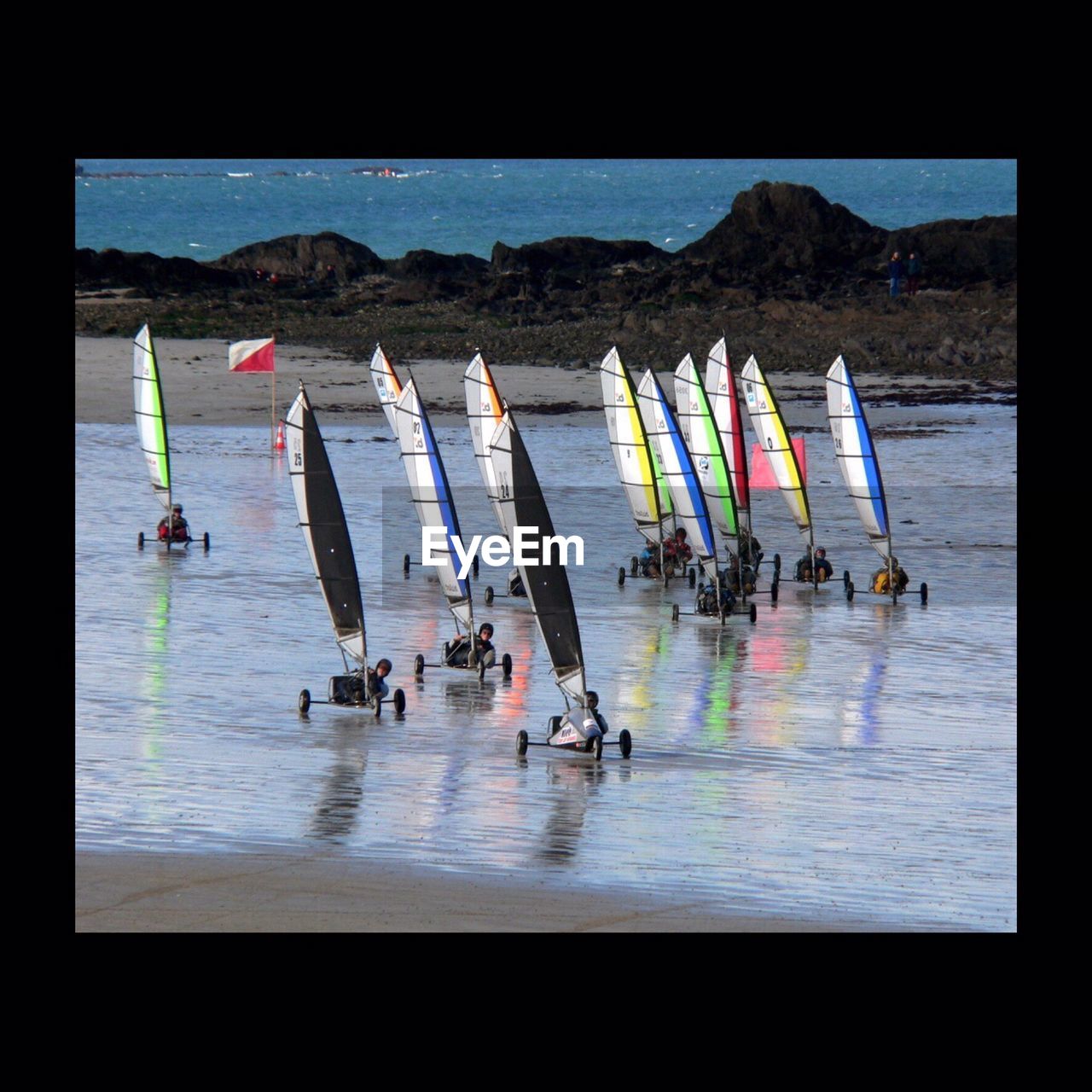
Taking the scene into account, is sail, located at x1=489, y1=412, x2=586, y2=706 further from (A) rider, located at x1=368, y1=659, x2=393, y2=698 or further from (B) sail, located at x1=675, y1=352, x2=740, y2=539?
(B) sail, located at x1=675, y1=352, x2=740, y2=539

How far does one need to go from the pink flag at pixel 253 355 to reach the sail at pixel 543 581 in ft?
87.0

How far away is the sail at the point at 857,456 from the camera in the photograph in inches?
1594

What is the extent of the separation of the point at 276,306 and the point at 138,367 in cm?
3424

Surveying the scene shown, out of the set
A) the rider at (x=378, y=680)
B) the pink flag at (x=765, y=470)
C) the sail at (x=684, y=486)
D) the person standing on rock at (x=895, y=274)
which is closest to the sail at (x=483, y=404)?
the sail at (x=684, y=486)

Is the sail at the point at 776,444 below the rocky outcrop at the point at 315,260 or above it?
below

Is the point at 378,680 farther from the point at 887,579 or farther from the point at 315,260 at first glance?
the point at 315,260

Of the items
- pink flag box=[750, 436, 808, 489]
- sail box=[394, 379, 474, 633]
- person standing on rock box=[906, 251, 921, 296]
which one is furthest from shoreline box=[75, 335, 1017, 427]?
sail box=[394, 379, 474, 633]

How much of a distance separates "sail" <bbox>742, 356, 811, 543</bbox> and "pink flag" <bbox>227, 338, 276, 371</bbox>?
1395 centimetres

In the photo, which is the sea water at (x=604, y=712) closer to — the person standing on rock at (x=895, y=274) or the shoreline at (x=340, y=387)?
the shoreline at (x=340, y=387)

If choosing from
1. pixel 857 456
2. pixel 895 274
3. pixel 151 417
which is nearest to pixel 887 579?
pixel 857 456

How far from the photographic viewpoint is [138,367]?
1796 inches
